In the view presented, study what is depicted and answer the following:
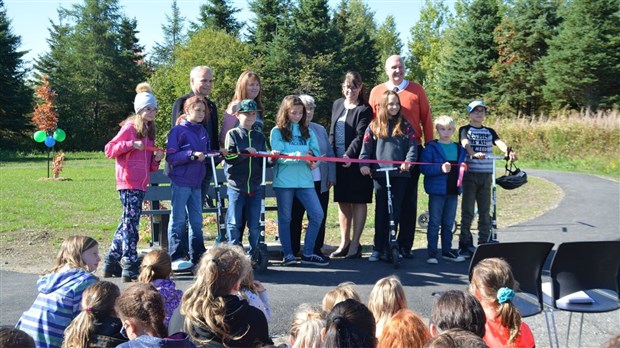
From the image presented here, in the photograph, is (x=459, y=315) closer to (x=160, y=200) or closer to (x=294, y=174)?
(x=294, y=174)

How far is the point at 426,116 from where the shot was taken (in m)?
8.82

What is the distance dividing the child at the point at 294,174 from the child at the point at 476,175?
2.03 metres

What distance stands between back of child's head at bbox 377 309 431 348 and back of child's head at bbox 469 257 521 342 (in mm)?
756

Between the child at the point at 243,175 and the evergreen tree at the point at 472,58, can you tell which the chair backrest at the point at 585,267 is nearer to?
the child at the point at 243,175

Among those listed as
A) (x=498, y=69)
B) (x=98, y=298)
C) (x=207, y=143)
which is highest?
(x=498, y=69)

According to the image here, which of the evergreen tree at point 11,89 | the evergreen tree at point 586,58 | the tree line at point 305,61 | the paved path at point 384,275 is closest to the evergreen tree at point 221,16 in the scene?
the tree line at point 305,61

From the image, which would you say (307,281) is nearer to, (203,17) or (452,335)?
(452,335)

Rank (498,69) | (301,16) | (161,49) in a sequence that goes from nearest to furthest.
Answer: (498,69), (301,16), (161,49)

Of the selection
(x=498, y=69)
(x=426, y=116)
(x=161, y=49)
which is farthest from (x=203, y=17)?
(x=426, y=116)

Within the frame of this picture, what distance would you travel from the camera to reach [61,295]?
439cm

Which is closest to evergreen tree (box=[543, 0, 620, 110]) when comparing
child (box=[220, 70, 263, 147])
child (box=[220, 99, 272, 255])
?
child (box=[220, 70, 263, 147])

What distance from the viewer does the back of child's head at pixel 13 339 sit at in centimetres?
278

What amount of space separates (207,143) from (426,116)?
3100 millimetres

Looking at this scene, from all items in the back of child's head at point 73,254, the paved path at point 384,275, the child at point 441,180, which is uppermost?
the child at point 441,180
